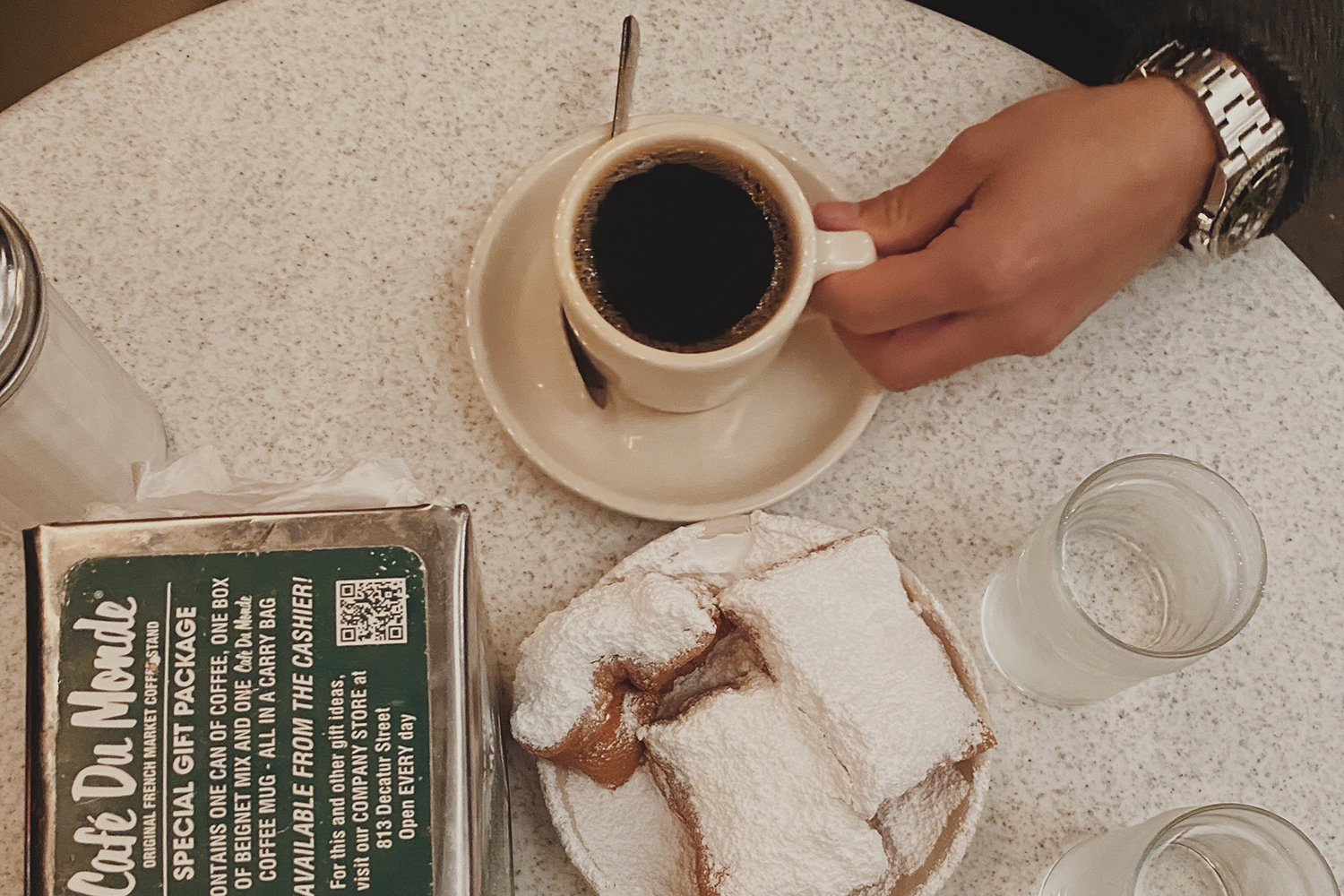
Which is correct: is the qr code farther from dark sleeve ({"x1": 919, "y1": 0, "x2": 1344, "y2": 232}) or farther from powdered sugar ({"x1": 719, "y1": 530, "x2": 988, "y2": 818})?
dark sleeve ({"x1": 919, "y1": 0, "x2": 1344, "y2": 232})

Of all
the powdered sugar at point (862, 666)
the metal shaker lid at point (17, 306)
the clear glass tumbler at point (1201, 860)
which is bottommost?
the clear glass tumbler at point (1201, 860)

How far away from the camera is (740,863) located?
64cm

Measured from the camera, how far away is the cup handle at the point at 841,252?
0.71 m

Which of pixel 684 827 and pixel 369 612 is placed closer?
pixel 369 612

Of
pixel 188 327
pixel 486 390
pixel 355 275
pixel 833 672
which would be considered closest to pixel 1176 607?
pixel 833 672

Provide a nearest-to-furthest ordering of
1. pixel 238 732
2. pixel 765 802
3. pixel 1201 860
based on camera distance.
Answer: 1. pixel 238 732
2. pixel 765 802
3. pixel 1201 860

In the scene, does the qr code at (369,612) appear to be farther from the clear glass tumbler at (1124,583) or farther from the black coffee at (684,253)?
the clear glass tumbler at (1124,583)

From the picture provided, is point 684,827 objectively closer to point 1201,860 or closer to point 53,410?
point 1201,860

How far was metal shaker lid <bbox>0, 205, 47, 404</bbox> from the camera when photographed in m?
0.55

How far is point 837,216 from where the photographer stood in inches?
30.3

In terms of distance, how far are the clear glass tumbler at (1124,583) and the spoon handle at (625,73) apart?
466mm

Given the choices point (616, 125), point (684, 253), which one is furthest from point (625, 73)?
point (684, 253)

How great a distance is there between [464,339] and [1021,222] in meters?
A: 0.47

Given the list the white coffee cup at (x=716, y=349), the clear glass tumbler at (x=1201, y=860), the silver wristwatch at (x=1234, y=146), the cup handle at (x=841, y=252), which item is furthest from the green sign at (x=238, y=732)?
the silver wristwatch at (x=1234, y=146)
